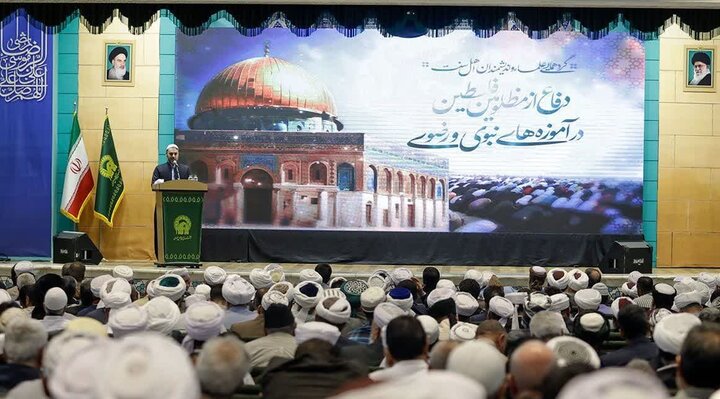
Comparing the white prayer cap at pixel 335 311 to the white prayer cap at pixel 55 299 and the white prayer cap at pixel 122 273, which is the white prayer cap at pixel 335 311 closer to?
the white prayer cap at pixel 55 299

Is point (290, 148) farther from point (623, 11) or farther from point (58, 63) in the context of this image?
point (623, 11)

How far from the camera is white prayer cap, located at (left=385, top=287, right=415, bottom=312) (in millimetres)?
5031

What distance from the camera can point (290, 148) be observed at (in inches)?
439

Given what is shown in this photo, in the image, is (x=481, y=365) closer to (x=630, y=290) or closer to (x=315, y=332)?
(x=315, y=332)

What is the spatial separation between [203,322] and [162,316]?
1.59 ft

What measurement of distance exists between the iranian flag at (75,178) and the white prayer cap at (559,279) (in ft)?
19.6

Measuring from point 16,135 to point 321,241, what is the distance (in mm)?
3450

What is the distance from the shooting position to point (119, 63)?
11281 millimetres

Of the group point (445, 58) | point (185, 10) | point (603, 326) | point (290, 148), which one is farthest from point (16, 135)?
point (603, 326)

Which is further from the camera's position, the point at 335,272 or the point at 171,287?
the point at 335,272

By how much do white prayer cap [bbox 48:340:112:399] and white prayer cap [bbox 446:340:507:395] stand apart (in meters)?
0.92

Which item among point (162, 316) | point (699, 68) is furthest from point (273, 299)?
point (699, 68)

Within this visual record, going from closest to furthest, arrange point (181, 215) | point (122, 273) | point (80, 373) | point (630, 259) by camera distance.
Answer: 1. point (80, 373)
2. point (122, 273)
3. point (181, 215)
4. point (630, 259)

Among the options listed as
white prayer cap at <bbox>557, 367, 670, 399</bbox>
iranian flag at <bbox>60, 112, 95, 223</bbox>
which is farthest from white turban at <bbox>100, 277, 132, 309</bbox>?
iranian flag at <bbox>60, 112, 95, 223</bbox>
